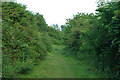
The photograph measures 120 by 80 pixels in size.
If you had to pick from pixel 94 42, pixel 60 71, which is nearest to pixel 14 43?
pixel 60 71

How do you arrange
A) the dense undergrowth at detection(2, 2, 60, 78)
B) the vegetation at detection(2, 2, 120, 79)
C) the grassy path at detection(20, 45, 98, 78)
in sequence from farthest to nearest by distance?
the grassy path at detection(20, 45, 98, 78) → the dense undergrowth at detection(2, 2, 60, 78) → the vegetation at detection(2, 2, 120, 79)

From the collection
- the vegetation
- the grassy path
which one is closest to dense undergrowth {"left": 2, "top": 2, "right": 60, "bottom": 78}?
the vegetation

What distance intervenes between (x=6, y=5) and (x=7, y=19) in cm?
148

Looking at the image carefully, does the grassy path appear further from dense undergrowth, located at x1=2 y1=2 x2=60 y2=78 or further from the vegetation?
dense undergrowth, located at x1=2 y1=2 x2=60 y2=78

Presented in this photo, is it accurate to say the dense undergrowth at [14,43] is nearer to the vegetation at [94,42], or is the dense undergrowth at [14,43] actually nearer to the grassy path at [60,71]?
the vegetation at [94,42]

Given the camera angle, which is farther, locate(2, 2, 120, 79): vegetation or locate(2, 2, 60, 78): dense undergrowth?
locate(2, 2, 60, 78): dense undergrowth

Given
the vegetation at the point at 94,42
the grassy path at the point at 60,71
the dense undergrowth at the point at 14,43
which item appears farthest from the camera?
the grassy path at the point at 60,71

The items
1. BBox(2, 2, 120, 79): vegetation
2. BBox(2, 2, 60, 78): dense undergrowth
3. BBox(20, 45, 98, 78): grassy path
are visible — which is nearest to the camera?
BBox(2, 2, 120, 79): vegetation

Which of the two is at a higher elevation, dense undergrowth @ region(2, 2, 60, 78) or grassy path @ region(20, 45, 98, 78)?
dense undergrowth @ region(2, 2, 60, 78)

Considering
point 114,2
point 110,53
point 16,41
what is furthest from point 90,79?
point 16,41

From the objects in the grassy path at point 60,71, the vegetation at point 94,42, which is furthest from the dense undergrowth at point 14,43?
the grassy path at point 60,71

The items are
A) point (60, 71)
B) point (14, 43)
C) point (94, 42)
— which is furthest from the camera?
point (60, 71)

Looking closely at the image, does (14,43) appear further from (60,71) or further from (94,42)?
(94,42)

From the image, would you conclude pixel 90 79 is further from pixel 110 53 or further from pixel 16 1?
pixel 16 1
